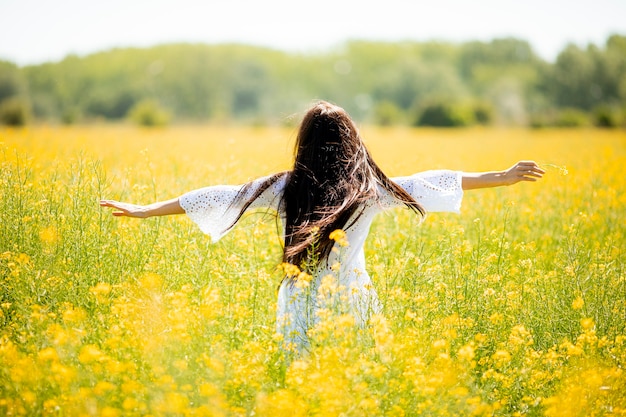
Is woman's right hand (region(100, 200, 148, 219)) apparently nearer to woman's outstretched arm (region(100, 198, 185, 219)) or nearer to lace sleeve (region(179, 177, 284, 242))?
woman's outstretched arm (region(100, 198, 185, 219))

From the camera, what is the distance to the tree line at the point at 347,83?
55.1m

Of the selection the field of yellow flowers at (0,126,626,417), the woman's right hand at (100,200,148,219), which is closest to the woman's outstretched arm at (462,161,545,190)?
the field of yellow flowers at (0,126,626,417)

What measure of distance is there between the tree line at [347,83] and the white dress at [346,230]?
114ft

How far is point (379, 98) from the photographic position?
105m

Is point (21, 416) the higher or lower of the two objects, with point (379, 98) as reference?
lower

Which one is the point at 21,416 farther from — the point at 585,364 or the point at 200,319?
the point at 585,364

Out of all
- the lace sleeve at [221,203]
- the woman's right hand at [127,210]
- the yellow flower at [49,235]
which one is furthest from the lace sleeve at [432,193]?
the yellow flower at [49,235]

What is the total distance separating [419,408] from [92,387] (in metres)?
1.49

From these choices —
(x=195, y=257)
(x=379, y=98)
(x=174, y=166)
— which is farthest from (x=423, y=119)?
(x=379, y=98)

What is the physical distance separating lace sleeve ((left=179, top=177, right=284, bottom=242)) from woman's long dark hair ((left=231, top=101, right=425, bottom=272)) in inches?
1.6

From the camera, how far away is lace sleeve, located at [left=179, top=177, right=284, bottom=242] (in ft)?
11.7

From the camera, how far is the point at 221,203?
3619 mm

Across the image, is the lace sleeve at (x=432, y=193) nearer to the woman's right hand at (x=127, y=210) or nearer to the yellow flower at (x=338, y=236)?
the yellow flower at (x=338, y=236)

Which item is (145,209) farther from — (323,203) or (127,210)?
(323,203)
